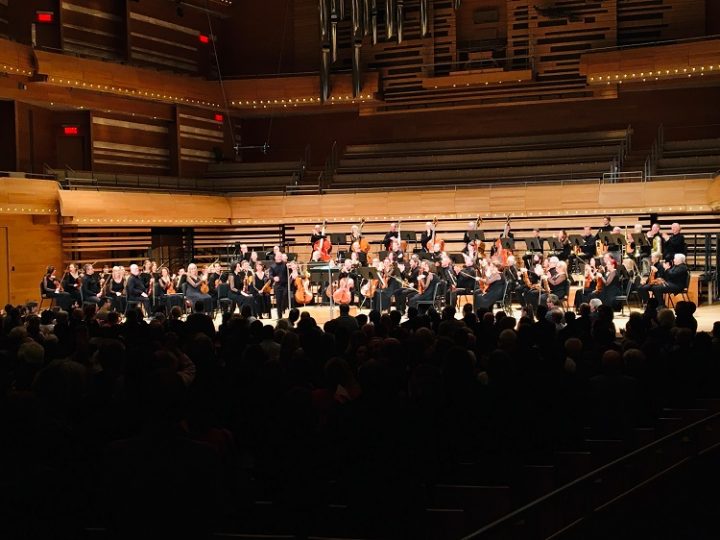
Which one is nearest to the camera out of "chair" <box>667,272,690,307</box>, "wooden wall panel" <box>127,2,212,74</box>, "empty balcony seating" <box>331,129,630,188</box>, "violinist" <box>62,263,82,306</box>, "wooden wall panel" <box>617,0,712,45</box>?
"chair" <box>667,272,690,307</box>

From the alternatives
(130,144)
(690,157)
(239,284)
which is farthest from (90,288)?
(690,157)

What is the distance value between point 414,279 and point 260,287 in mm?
2865

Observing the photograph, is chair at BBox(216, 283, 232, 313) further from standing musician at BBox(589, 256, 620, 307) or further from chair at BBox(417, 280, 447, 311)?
standing musician at BBox(589, 256, 620, 307)

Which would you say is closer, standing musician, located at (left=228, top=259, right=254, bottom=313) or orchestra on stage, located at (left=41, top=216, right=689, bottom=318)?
orchestra on stage, located at (left=41, top=216, right=689, bottom=318)

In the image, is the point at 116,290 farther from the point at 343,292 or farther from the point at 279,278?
the point at 343,292

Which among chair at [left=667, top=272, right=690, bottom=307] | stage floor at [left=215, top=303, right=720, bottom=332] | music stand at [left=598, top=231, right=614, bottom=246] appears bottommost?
stage floor at [left=215, top=303, right=720, bottom=332]

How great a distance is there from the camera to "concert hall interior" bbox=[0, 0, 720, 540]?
363 cm

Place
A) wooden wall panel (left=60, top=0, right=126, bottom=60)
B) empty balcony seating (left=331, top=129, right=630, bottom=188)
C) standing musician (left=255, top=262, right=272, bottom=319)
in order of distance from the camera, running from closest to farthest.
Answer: standing musician (left=255, top=262, right=272, bottom=319) < wooden wall panel (left=60, top=0, right=126, bottom=60) < empty balcony seating (left=331, top=129, right=630, bottom=188)

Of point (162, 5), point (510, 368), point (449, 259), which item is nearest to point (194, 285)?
point (449, 259)

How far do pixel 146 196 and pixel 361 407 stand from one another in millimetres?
18215

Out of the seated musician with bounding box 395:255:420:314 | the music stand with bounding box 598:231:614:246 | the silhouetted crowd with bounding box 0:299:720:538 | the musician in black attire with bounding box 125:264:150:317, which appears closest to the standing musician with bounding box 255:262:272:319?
the musician in black attire with bounding box 125:264:150:317

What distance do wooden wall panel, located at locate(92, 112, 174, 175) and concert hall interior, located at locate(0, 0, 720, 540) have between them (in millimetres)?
72

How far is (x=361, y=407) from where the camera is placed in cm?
381

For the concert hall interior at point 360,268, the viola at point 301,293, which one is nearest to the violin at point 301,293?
the viola at point 301,293
